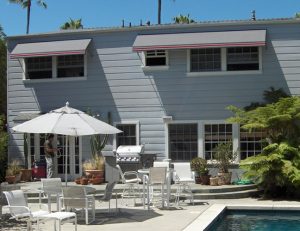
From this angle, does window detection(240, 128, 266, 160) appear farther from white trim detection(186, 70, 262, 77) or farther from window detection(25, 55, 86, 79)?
window detection(25, 55, 86, 79)

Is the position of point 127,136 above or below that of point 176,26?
below

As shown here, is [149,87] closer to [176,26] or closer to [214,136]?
[176,26]

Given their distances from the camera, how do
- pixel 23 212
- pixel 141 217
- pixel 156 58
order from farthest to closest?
pixel 156 58, pixel 141 217, pixel 23 212

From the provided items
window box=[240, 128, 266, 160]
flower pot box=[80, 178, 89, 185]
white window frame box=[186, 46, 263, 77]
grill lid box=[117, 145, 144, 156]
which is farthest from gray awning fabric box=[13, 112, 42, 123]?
window box=[240, 128, 266, 160]

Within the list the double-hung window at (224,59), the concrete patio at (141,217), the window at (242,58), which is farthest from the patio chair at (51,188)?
the window at (242,58)

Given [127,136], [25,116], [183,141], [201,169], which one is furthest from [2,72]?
[201,169]

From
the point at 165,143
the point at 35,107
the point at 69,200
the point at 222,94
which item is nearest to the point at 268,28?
the point at 222,94

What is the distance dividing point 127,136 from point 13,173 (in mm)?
4381

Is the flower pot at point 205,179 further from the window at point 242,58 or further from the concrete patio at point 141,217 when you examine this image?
the window at point 242,58

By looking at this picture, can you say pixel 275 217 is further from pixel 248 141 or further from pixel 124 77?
pixel 124 77

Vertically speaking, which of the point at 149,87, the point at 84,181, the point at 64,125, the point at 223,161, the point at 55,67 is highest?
the point at 55,67

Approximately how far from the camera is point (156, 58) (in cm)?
1967

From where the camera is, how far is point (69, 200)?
1075cm

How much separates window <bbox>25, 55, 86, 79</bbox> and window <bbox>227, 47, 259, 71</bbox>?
5598 mm
